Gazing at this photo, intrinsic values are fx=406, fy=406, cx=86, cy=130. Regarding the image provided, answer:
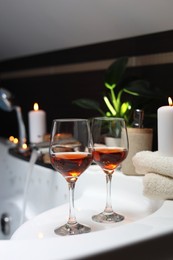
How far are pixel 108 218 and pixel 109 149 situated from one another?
0.13 meters

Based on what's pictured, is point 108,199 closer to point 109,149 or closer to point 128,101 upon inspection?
point 109,149

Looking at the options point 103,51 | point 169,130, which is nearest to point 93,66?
point 103,51

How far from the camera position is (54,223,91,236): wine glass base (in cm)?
71

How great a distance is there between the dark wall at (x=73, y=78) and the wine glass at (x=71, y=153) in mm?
391

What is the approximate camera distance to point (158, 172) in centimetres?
79

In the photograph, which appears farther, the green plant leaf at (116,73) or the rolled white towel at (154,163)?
the green plant leaf at (116,73)

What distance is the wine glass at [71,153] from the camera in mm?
700

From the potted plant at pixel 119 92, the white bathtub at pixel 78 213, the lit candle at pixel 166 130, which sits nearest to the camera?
the white bathtub at pixel 78 213

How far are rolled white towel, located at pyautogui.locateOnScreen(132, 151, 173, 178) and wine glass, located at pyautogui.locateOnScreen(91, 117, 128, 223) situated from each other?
0.17 ft

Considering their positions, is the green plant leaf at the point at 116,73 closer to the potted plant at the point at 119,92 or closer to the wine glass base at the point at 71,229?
the potted plant at the point at 119,92

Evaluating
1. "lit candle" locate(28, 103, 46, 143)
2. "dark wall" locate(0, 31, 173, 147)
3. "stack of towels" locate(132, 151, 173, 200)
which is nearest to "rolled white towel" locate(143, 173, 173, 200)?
"stack of towels" locate(132, 151, 173, 200)

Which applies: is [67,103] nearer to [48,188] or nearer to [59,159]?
[48,188]

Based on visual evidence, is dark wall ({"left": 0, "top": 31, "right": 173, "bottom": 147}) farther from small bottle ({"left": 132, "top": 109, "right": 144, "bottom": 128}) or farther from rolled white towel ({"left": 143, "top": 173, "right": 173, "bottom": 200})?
rolled white towel ({"left": 143, "top": 173, "right": 173, "bottom": 200})

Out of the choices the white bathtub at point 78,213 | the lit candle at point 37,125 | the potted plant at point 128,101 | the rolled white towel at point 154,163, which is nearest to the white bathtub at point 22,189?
the white bathtub at point 78,213
